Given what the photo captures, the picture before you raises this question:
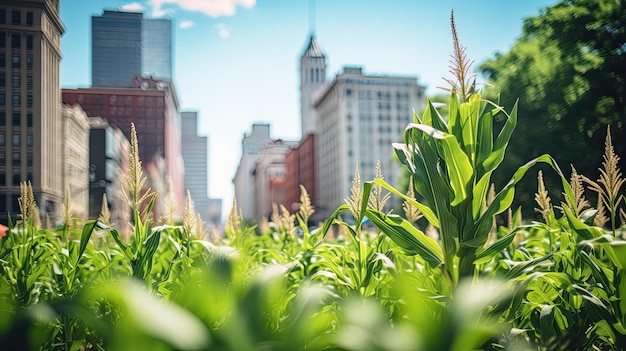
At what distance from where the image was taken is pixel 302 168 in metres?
71.0

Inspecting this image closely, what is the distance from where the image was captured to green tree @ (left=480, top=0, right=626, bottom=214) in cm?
650

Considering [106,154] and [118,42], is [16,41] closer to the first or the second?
[118,42]

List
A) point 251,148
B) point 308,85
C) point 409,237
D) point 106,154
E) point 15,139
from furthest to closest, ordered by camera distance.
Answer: point 308,85 → point 106,154 → point 251,148 → point 15,139 → point 409,237

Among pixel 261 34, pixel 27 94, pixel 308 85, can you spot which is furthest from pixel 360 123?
pixel 27 94

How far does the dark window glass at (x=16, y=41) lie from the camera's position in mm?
4004

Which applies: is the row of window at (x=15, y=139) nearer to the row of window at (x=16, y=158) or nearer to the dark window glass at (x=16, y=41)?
the row of window at (x=16, y=158)

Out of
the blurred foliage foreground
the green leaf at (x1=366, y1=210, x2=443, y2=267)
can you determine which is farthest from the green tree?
the green leaf at (x1=366, y1=210, x2=443, y2=267)

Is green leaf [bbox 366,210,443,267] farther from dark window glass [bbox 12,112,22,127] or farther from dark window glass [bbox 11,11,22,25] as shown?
dark window glass [bbox 11,11,22,25]

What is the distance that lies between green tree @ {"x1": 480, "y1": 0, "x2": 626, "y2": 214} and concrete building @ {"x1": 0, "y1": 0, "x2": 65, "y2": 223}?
5.66 m

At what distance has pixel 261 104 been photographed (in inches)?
245

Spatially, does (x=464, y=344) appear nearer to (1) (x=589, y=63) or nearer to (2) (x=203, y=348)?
(2) (x=203, y=348)

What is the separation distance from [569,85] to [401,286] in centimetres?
986

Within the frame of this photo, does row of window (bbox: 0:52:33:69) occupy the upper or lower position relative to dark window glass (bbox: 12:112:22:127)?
upper

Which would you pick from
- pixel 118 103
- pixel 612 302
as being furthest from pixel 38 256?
pixel 118 103
